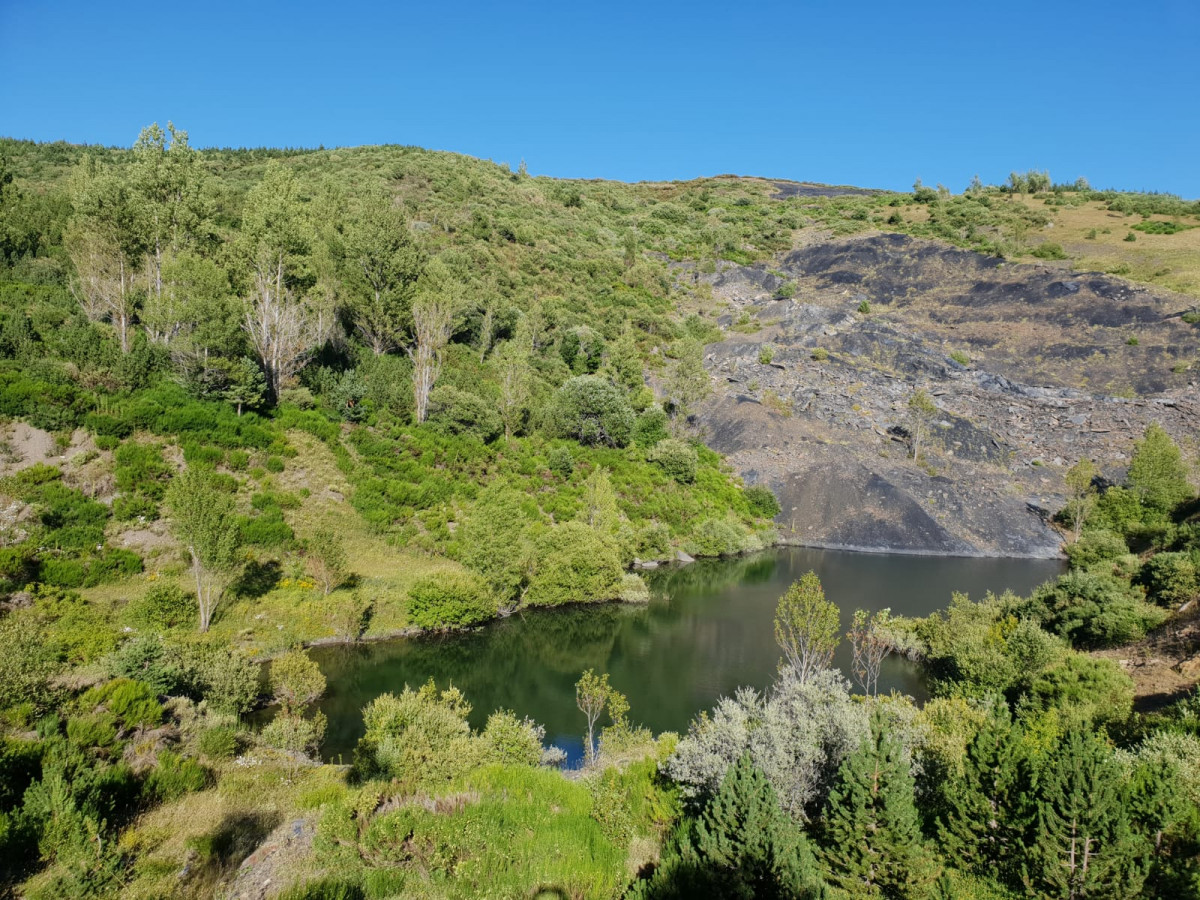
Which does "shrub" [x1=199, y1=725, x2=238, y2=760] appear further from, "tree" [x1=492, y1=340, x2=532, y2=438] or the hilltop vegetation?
"tree" [x1=492, y1=340, x2=532, y2=438]

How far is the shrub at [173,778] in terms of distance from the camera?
1071 centimetres

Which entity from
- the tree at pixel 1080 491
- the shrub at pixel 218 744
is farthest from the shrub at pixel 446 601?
the tree at pixel 1080 491

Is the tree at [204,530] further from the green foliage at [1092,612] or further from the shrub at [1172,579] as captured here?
the shrub at [1172,579]

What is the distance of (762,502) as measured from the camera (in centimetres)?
5350

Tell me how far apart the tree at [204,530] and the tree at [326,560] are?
393cm

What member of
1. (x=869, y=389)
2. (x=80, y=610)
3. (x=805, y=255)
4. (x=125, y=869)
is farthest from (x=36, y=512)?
(x=805, y=255)

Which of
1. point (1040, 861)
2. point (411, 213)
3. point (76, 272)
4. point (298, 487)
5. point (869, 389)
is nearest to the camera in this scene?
point (1040, 861)

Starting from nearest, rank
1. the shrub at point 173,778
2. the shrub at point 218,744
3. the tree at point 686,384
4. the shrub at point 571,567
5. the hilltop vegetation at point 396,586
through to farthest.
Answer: the hilltop vegetation at point 396,586 → the shrub at point 173,778 → the shrub at point 218,744 → the shrub at point 571,567 → the tree at point 686,384

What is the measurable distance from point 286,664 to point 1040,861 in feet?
67.4

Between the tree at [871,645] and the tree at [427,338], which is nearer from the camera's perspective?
the tree at [871,645]

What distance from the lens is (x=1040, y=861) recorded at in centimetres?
880

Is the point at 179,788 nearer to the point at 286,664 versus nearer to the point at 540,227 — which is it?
the point at 286,664

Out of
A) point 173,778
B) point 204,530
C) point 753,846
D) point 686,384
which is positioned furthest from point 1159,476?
point 204,530

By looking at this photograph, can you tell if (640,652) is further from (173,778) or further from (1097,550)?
(1097,550)
